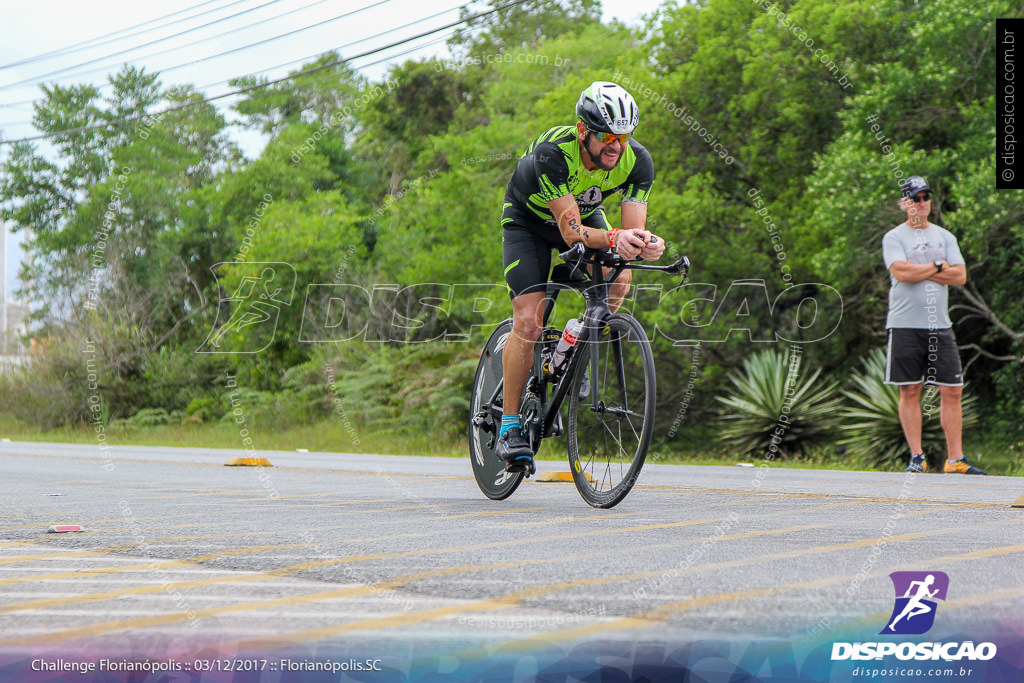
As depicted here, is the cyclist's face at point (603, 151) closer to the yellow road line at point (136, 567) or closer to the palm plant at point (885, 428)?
the yellow road line at point (136, 567)

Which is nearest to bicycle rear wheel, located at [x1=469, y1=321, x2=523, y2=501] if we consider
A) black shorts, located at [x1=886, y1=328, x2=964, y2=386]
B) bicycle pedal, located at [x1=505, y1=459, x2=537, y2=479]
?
bicycle pedal, located at [x1=505, y1=459, x2=537, y2=479]

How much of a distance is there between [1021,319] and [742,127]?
5.39 meters

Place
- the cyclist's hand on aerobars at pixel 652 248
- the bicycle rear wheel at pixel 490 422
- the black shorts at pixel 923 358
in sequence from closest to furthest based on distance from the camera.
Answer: the cyclist's hand on aerobars at pixel 652 248 < the bicycle rear wheel at pixel 490 422 < the black shorts at pixel 923 358

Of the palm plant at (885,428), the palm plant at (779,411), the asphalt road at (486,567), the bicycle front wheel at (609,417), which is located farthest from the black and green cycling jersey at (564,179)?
the palm plant at (779,411)

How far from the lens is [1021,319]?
13.8 metres

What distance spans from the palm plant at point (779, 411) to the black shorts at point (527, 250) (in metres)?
8.31

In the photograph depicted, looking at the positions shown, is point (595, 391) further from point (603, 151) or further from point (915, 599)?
point (915, 599)

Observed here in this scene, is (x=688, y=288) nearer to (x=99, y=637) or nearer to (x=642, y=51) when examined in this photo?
(x=642, y=51)

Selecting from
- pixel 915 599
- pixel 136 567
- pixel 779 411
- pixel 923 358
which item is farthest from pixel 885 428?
pixel 136 567

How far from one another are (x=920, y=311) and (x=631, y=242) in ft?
16.3

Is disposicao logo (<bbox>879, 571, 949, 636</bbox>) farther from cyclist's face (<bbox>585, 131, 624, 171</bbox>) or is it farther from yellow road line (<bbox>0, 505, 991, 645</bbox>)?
cyclist's face (<bbox>585, 131, 624, 171</bbox>)

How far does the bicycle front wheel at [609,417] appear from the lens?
512 cm

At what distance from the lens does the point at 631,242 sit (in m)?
5.04

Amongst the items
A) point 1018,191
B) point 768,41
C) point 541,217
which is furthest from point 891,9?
point 541,217
